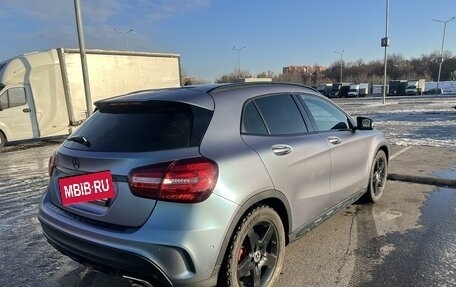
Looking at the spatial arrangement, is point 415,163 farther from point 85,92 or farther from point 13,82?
point 13,82

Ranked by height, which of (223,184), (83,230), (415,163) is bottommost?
(415,163)

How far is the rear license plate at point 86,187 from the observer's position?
8.57ft

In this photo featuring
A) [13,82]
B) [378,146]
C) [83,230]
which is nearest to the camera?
[83,230]

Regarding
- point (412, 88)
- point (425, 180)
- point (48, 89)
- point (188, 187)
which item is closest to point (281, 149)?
point (188, 187)

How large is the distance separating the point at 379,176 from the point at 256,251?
3.27 metres

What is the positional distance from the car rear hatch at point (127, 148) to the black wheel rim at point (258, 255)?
2.83 feet

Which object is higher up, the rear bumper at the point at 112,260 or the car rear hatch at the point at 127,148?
the car rear hatch at the point at 127,148

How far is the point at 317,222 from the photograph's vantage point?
3.80m

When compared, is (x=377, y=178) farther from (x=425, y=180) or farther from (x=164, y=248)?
(x=164, y=248)

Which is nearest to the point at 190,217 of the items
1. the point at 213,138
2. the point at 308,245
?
the point at 213,138

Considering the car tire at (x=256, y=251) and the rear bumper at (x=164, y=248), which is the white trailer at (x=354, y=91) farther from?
the rear bumper at (x=164, y=248)

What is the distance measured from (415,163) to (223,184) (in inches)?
261

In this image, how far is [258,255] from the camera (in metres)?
3.08

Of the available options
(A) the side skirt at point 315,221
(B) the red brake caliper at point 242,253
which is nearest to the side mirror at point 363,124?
(A) the side skirt at point 315,221
